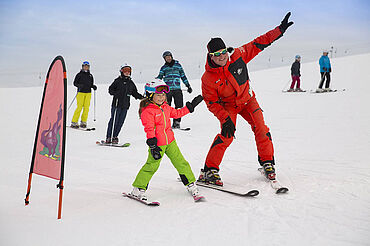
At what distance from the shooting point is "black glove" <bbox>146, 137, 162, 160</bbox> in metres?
3.64

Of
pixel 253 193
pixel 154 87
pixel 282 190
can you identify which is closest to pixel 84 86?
pixel 154 87

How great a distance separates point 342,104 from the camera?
1146 centimetres

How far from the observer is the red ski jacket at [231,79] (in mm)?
4098

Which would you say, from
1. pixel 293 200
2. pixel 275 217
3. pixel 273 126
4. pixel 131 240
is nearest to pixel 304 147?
pixel 273 126

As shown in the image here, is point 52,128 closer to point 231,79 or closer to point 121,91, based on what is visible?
point 231,79

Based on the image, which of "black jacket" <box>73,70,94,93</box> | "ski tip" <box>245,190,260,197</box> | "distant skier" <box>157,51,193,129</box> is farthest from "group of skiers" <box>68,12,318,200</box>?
"black jacket" <box>73,70,94,93</box>

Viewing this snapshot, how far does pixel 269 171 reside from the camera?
431 cm

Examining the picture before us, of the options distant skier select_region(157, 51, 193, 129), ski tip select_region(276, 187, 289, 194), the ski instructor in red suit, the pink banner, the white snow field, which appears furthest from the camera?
distant skier select_region(157, 51, 193, 129)

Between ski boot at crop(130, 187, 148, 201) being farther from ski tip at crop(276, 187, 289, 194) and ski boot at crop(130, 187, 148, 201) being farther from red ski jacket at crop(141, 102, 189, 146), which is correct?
ski tip at crop(276, 187, 289, 194)

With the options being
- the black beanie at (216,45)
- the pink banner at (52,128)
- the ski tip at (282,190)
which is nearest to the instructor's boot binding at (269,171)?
the ski tip at (282,190)

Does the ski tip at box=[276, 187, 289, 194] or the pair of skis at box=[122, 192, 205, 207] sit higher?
the ski tip at box=[276, 187, 289, 194]

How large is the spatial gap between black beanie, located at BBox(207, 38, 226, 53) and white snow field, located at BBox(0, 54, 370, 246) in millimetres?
1711

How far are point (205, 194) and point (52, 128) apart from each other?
188 cm

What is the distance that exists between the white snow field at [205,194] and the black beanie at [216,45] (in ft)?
5.61
